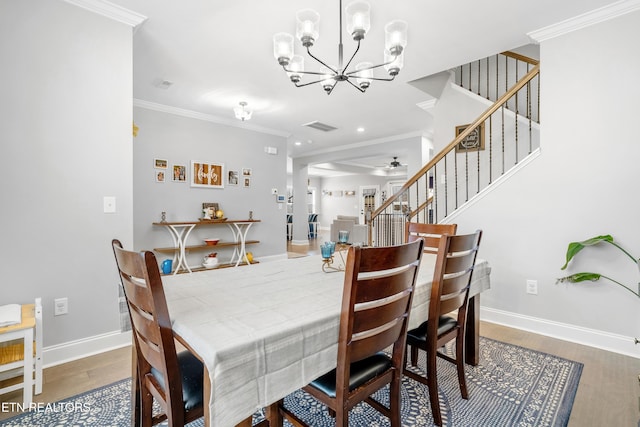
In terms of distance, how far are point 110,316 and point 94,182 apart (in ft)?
3.41

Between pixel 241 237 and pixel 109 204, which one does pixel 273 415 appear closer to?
pixel 109 204

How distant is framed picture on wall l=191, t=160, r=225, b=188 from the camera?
16.5ft

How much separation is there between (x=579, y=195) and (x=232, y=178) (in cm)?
475

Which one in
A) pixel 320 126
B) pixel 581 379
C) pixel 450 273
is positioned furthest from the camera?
pixel 320 126

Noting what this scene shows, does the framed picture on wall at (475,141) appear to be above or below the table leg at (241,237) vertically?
A: above

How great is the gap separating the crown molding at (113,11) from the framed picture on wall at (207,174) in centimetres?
272

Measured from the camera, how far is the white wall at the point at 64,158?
2.00 metres

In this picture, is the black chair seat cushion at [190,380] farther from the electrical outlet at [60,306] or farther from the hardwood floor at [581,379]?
the electrical outlet at [60,306]

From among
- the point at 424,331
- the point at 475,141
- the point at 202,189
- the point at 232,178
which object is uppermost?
the point at 475,141

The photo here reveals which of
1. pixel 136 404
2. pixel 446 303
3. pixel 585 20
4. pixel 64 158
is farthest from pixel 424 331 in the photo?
pixel 585 20

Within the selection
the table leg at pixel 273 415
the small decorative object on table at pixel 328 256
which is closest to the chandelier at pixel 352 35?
the small decorative object on table at pixel 328 256

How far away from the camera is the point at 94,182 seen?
227 cm

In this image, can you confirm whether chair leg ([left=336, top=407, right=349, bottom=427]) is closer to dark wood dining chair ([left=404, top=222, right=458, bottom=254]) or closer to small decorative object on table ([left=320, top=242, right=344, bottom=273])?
small decorative object on table ([left=320, top=242, right=344, bottom=273])

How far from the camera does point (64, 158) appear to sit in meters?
2.16
